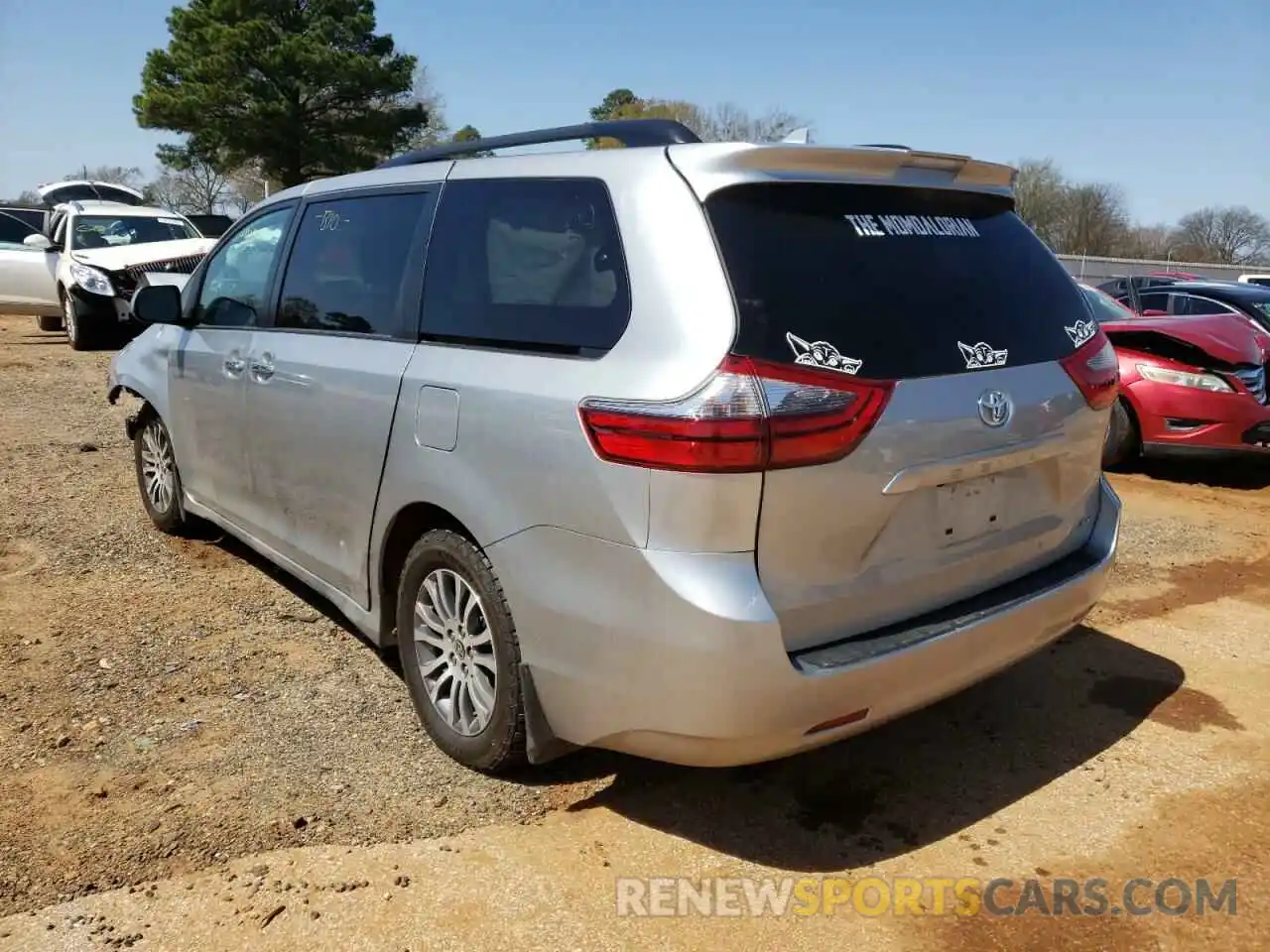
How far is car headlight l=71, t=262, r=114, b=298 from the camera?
12617mm

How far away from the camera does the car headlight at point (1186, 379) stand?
23.8 ft

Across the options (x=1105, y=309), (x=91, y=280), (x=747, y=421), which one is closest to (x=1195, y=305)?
(x=1105, y=309)

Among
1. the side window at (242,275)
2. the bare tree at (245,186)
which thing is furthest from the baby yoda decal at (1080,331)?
the bare tree at (245,186)

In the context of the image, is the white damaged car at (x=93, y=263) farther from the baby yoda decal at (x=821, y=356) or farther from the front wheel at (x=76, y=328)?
the baby yoda decal at (x=821, y=356)

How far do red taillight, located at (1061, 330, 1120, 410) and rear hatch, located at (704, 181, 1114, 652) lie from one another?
3 centimetres

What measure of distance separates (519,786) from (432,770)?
0.95 ft

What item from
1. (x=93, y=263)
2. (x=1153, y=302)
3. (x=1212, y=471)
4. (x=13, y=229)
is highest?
(x=13, y=229)

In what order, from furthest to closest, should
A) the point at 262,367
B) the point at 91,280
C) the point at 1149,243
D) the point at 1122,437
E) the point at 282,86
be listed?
the point at 1149,243 < the point at 282,86 < the point at 91,280 < the point at 1122,437 < the point at 262,367

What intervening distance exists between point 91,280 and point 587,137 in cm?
1173

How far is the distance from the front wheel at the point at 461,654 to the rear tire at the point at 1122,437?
6083 millimetres

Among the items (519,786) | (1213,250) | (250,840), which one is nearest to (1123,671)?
(519,786)

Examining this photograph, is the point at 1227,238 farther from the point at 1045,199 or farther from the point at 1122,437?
the point at 1122,437

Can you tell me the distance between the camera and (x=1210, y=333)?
7.51m

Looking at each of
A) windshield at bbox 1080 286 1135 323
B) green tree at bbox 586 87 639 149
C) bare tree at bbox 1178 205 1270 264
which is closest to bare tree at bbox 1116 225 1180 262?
bare tree at bbox 1178 205 1270 264
